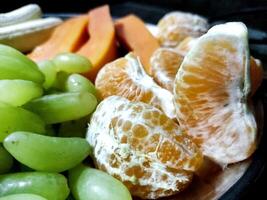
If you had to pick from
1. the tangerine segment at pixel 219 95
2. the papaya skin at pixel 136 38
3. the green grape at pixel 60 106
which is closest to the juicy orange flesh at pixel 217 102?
the tangerine segment at pixel 219 95

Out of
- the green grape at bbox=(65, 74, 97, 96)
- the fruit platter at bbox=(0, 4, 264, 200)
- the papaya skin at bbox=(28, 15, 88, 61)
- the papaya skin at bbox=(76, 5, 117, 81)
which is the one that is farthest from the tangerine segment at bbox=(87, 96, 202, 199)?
the papaya skin at bbox=(28, 15, 88, 61)

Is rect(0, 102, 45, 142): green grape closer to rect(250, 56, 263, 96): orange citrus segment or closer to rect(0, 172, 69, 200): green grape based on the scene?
rect(0, 172, 69, 200): green grape

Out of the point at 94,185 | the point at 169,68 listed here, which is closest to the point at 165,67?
the point at 169,68

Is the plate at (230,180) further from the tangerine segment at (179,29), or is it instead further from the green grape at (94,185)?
the tangerine segment at (179,29)

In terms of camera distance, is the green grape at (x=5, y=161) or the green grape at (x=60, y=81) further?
the green grape at (x=60, y=81)

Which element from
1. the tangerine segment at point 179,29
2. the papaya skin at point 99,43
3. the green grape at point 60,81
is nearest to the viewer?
the green grape at point 60,81

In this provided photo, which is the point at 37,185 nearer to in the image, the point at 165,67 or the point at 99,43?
the point at 165,67

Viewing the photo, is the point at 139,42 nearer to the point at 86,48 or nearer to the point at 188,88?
the point at 86,48
